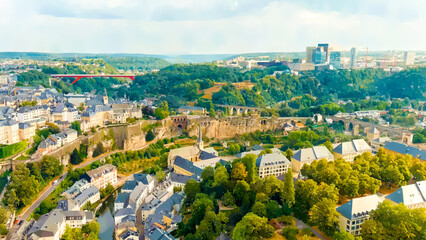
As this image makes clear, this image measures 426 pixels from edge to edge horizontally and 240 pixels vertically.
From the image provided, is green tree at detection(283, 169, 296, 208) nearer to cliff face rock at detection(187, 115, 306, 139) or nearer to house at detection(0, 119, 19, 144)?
house at detection(0, 119, 19, 144)

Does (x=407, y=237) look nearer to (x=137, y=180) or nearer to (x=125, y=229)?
(x=125, y=229)

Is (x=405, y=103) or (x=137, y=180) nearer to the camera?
(x=137, y=180)

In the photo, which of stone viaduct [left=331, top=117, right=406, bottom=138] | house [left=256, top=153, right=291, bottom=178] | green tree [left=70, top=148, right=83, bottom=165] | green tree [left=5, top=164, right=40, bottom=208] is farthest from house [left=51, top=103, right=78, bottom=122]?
stone viaduct [left=331, top=117, right=406, bottom=138]

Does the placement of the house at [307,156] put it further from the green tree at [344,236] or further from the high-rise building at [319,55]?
the high-rise building at [319,55]

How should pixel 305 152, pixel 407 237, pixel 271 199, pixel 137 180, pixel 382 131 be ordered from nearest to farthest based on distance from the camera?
pixel 407 237
pixel 271 199
pixel 305 152
pixel 137 180
pixel 382 131

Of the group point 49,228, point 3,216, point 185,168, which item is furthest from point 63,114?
point 49,228

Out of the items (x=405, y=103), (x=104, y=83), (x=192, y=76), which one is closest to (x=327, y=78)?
(x=405, y=103)
